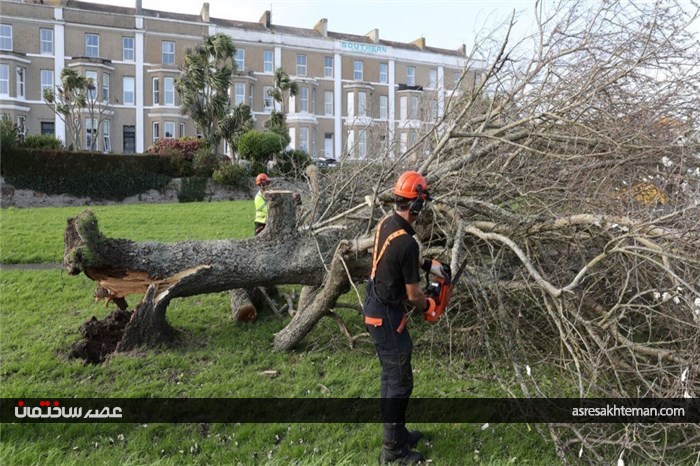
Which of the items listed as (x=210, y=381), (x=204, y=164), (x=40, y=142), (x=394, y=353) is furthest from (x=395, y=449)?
(x=40, y=142)

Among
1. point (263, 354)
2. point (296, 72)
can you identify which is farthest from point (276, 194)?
point (296, 72)

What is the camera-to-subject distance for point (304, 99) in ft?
147

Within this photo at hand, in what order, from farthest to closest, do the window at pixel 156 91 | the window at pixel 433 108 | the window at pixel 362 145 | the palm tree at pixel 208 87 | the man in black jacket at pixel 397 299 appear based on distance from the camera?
1. the window at pixel 156 91
2. the palm tree at pixel 208 87
3. the window at pixel 433 108
4. the window at pixel 362 145
5. the man in black jacket at pixel 397 299

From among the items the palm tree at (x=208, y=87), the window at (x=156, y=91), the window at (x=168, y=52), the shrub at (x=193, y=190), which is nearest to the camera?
the shrub at (x=193, y=190)

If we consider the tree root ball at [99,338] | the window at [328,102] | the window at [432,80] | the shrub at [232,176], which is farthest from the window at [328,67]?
the tree root ball at [99,338]

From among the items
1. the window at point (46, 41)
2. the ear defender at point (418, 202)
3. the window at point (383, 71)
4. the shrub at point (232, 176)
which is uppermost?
the window at point (383, 71)

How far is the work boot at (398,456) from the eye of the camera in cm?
407

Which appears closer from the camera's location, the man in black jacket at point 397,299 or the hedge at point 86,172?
the man in black jacket at point 397,299

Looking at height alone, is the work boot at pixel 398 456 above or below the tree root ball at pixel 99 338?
below

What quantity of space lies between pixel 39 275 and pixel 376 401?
5.54 meters

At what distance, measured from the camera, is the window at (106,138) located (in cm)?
3822

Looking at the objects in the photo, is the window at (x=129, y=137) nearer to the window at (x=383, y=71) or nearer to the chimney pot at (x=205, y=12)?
the chimney pot at (x=205, y=12)

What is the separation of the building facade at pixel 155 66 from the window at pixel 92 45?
66 millimetres

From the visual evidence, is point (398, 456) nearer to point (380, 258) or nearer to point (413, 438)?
point (413, 438)
